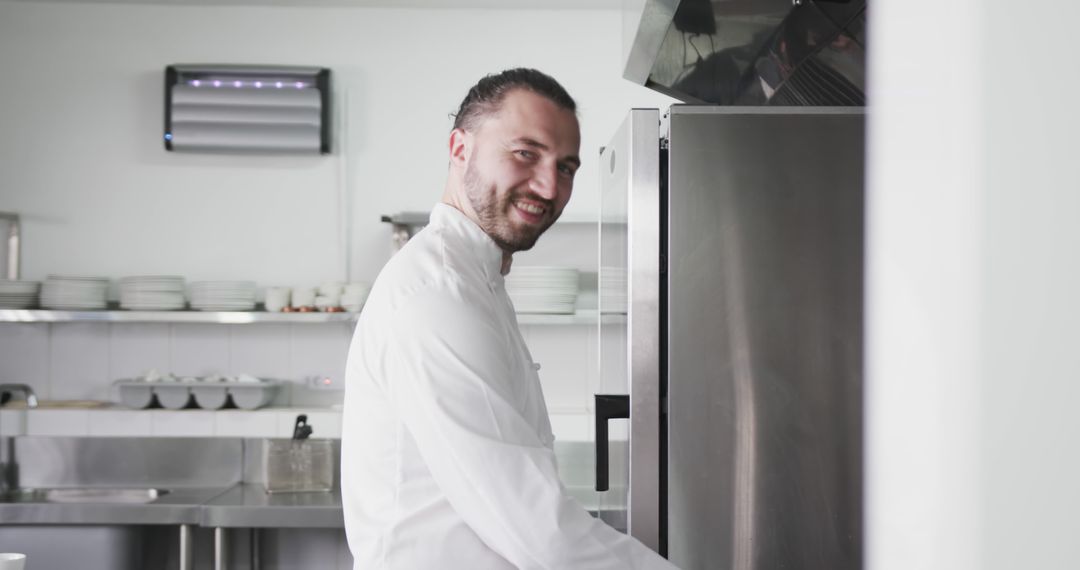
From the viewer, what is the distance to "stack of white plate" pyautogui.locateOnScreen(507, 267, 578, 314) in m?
3.47

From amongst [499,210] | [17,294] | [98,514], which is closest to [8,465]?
[17,294]

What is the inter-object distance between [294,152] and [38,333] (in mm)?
1350

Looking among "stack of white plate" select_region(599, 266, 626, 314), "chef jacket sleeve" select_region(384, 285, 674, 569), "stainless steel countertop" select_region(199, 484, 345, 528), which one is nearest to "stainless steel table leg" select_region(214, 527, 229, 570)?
"stainless steel countertop" select_region(199, 484, 345, 528)

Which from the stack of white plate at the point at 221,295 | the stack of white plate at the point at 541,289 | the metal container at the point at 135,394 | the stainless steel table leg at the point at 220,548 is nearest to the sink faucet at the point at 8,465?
the metal container at the point at 135,394

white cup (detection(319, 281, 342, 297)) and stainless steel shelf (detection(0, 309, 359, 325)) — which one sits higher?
white cup (detection(319, 281, 342, 297))

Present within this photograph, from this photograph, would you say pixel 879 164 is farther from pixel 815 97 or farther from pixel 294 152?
pixel 294 152

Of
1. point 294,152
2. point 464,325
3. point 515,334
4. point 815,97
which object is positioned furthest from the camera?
point 294,152

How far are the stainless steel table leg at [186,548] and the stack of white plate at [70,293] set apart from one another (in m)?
1.09

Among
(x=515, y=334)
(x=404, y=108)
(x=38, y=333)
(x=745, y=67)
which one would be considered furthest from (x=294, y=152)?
(x=515, y=334)

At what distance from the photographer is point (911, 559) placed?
0.26 metres

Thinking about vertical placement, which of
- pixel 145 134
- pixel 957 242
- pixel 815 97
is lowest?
pixel 957 242

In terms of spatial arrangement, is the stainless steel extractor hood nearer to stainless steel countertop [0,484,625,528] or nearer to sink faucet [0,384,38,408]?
→ stainless steel countertop [0,484,625,528]

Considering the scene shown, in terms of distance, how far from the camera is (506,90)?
1277 mm

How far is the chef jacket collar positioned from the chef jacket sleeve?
0.18 metres
